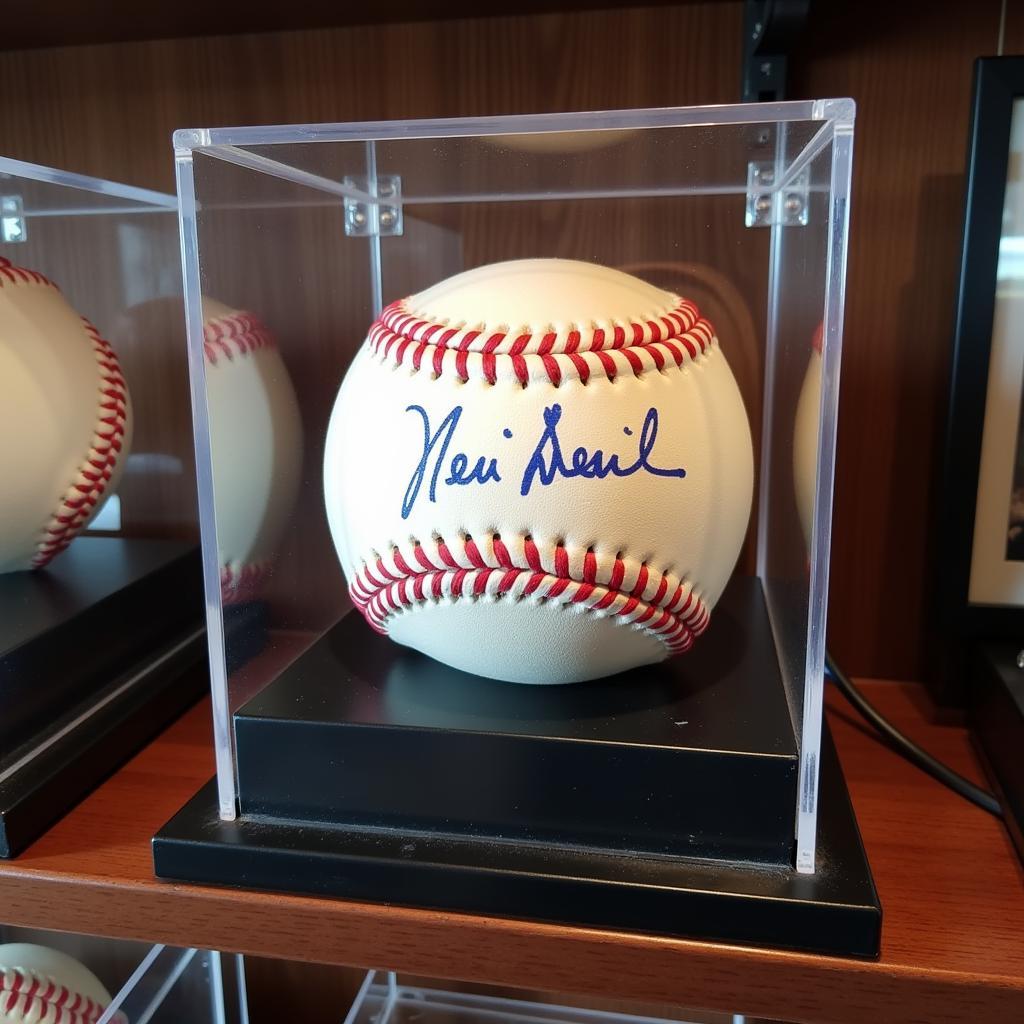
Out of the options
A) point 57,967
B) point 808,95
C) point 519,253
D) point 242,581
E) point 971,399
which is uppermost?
point 808,95

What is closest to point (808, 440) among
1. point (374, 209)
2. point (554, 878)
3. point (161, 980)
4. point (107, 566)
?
point (554, 878)

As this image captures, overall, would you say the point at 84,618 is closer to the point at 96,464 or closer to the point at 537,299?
the point at 96,464

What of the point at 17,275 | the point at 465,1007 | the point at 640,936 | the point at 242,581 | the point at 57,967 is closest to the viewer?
the point at 640,936

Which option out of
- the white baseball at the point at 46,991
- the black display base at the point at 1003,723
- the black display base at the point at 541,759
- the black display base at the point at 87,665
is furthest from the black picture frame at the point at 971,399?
the white baseball at the point at 46,991

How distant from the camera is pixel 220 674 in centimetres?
58

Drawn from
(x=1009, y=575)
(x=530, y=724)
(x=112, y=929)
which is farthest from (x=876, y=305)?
(x=112, y=929)

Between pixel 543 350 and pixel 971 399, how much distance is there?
0.40 m

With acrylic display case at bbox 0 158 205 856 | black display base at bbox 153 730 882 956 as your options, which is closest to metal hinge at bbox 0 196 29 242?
acrylic display case at bbox 0 158 205 856

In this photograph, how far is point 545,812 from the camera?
525mm

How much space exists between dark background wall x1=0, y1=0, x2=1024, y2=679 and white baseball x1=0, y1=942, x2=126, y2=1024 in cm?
72

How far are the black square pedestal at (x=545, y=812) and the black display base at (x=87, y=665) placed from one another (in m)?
0.10

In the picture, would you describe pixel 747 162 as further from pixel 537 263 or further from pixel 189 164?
pixel 189 164

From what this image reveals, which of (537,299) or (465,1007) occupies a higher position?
(537,299)

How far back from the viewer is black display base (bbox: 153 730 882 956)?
1.54ft
